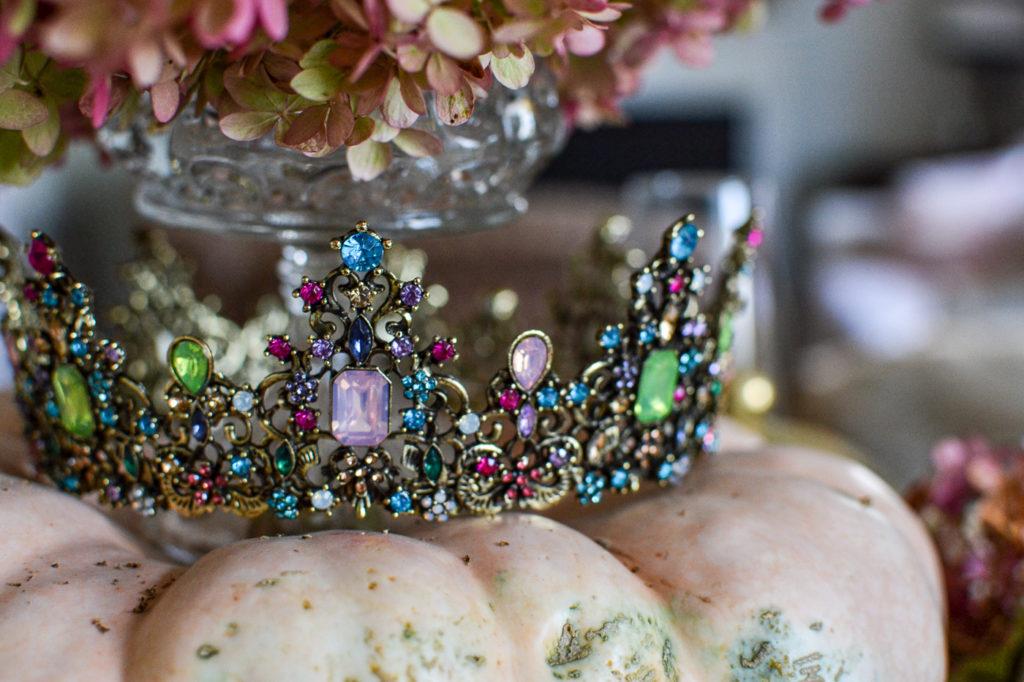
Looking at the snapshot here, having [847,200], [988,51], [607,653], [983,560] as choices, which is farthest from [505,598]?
[988,51]

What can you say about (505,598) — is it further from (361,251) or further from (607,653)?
(361,251)

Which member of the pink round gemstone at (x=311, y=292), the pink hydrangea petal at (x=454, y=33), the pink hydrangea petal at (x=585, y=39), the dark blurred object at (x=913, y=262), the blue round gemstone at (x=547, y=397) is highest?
the pink hydrangea petal at (x=585, y=39)

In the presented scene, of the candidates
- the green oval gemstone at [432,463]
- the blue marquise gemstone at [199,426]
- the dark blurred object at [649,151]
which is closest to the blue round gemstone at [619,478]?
the green oval gemstone at [432,463]

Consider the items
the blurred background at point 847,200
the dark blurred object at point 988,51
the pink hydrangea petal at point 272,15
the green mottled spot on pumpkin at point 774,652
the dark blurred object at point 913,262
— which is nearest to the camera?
the pink hydrangea petal at point 272,15

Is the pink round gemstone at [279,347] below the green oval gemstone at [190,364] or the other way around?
the other way around

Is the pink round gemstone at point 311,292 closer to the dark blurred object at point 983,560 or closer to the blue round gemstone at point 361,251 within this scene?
the blue round gemstone at point 361,251

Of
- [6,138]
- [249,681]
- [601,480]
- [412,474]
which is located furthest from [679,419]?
[6,138]
